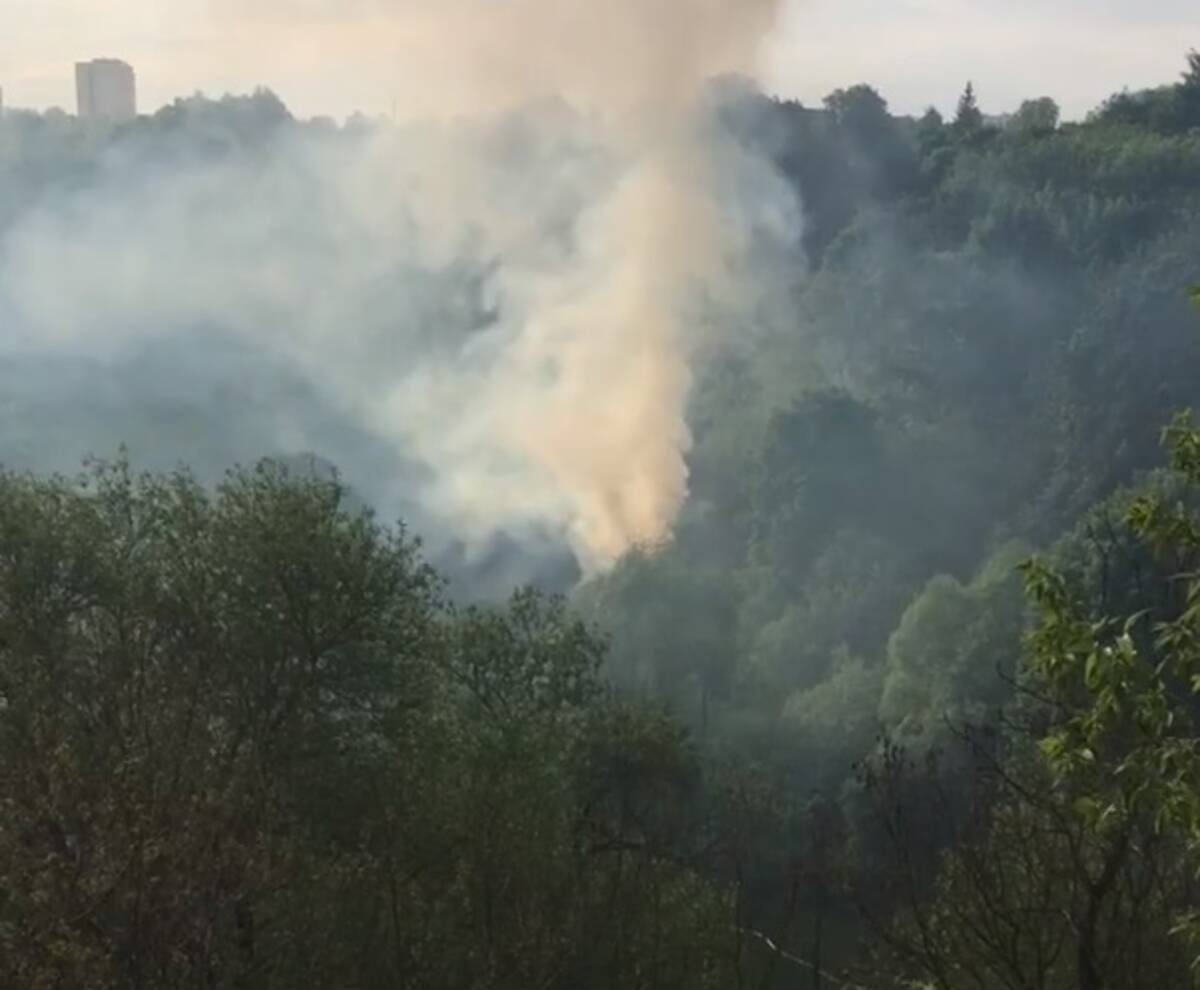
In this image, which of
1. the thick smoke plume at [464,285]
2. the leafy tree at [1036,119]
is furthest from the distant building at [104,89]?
the leafy tree at [1036,119]

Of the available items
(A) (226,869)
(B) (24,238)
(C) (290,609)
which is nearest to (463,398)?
(B) (24,238)

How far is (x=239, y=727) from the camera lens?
15875mm

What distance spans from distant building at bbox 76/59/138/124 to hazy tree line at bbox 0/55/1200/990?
77274 mm

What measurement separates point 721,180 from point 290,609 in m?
51.6

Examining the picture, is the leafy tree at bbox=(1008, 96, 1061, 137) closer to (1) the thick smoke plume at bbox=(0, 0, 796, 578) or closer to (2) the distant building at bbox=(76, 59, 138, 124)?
(1) the thick smoke plume at bbox=(0, 0, 796, 578)

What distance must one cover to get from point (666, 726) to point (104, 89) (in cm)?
10474

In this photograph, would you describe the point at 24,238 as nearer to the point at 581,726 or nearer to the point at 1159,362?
the point at 1159,362

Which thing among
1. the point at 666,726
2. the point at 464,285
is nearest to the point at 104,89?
the point at 464,285

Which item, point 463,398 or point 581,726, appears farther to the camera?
point 463,398

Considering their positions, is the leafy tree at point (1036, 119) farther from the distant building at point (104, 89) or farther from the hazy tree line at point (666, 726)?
the distant building at point (104, 89)

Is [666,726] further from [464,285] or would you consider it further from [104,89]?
[104,89]

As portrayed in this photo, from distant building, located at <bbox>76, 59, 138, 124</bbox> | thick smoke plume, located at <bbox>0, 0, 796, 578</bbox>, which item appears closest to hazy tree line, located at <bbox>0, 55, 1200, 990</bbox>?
thick smoke plume, located at <bbox>0, 0, 796, 578</bbox>

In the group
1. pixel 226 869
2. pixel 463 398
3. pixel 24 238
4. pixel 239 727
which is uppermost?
pixel 24 238

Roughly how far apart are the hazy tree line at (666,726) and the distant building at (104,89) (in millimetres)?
77274
